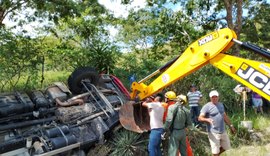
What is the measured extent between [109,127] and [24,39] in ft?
21.3

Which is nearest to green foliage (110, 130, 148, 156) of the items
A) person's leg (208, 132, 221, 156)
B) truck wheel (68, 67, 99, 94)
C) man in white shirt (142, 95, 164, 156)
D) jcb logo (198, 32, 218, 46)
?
man in white shirt (142, 95, 164, 156)

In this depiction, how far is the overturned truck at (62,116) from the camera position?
20.3 ft

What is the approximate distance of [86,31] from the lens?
685 inches

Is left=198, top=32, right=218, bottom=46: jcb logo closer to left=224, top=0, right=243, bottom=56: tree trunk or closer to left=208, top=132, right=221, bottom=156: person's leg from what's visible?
left=208, top=132, right=221, bottom=156: person's leg

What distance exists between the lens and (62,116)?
720 cm

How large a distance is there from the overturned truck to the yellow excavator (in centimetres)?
52

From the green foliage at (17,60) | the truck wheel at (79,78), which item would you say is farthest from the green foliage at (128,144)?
the green foliage at (17,60)

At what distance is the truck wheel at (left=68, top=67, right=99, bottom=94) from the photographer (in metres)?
8.23

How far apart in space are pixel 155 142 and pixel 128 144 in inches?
27.5

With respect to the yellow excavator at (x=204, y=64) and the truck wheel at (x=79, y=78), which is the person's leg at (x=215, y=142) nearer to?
the yellow excavator at (x=204, y=64)

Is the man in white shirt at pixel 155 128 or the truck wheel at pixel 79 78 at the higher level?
the truck wheel at pixel 79 78

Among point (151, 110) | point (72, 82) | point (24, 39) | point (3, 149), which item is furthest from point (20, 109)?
point (24, 39)

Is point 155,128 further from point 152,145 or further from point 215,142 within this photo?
point 215,142

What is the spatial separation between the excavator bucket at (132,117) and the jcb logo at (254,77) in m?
2.81
